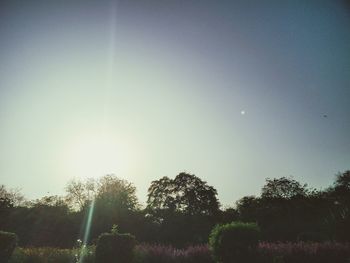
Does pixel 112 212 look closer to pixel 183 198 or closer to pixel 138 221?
pixel 138 221

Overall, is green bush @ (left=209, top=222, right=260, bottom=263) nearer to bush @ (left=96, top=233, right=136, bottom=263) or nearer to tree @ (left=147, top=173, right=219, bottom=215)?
bush @ (left=96, top=233, right=136, bottom=263)

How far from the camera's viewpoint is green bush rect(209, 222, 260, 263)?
12.7m

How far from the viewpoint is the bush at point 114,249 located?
14.0 metres


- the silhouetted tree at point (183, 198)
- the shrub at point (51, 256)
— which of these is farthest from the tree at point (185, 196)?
the shrub at point (51, 256)

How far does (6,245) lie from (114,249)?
6.94 metres

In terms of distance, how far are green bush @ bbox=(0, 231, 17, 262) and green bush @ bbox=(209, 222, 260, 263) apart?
37.3ft

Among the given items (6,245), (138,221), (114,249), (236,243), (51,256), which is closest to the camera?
(236,243)

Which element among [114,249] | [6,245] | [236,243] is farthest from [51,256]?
[236,243]

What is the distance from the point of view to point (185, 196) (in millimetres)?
62500

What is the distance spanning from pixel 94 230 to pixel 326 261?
30852mm

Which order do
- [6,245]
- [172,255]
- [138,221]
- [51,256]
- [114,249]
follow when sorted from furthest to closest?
1. [138,221]
2. [51,256]
3. [6,245]
4. [172,255]
5. [114,249]

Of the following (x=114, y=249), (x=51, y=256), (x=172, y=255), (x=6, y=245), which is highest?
(x=6, y=245)

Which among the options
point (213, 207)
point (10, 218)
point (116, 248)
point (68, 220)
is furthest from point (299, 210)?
point (10, 218)

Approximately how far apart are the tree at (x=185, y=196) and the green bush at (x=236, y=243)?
47.5 meters
